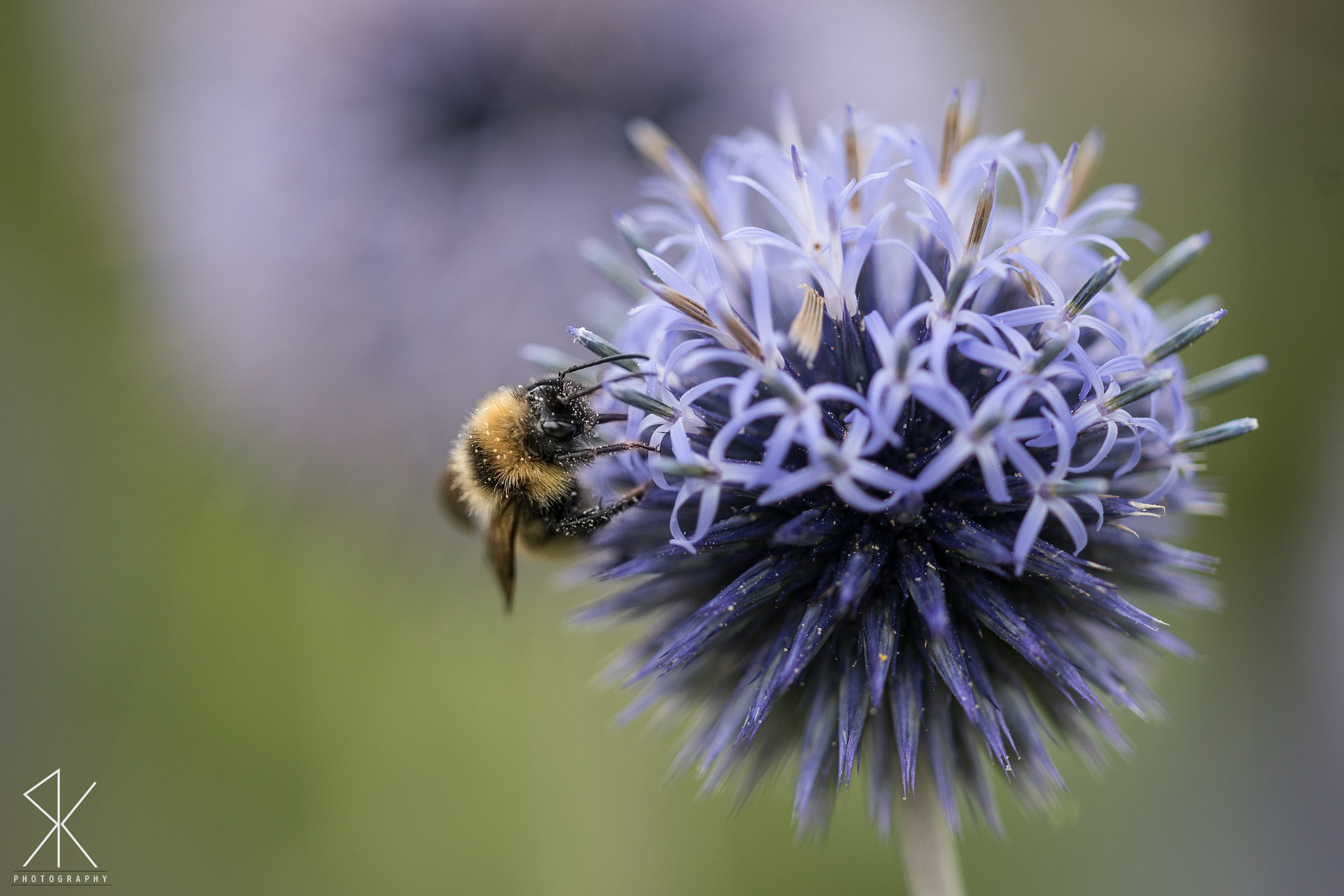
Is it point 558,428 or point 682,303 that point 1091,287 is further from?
point 558,428

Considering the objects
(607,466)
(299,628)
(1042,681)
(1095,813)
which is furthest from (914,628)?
(299,628)

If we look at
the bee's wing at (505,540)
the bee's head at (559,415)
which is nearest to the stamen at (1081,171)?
the bee's head at (559,415)

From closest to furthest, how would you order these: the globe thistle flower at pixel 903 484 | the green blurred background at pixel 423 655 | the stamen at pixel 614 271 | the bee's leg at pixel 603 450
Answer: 1. the globe thistle flower at pixel 903 484
2. the bee's leg at pixel 603 450
3. the stamen at pixel 614 271
4. the green blurred background at pixel 423 655

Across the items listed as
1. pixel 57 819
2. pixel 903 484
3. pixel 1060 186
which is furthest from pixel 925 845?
pixel 57 819

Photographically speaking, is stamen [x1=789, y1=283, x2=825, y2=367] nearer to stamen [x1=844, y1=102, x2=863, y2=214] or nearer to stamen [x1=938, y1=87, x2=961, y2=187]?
stamen [x1=844, y1=102, x2=863, y2=214]

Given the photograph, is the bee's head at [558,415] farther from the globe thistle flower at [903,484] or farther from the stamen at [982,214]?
the stamen at [982,214]

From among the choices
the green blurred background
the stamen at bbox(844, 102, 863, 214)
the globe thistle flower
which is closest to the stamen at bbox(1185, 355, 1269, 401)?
the globe thistle flower

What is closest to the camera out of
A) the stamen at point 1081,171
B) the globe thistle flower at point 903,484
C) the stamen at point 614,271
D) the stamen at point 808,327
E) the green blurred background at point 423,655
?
the globe thistle flower at point 903,484
